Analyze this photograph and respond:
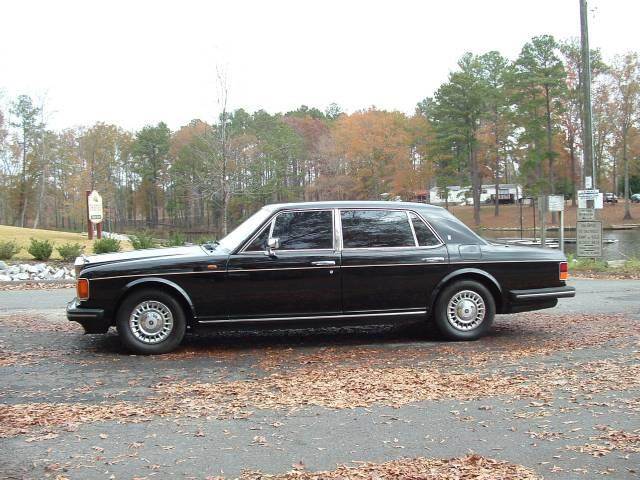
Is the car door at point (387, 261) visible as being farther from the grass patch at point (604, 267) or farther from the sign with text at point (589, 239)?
the sign with text at point (589, 239)

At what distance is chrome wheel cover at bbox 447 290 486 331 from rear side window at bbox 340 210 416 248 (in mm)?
827

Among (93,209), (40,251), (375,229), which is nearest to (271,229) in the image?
(375,229)

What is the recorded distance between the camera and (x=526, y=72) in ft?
181

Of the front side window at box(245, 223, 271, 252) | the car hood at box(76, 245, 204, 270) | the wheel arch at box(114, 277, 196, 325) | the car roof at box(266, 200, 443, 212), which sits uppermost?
the car roof at box(266, 200, 443, 212)

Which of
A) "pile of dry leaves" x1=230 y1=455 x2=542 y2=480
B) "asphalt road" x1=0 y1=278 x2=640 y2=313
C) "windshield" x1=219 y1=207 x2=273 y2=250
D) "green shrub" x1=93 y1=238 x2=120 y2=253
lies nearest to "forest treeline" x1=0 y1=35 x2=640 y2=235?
"green shrub" x1=93 y1=238 x2=120 y2=253

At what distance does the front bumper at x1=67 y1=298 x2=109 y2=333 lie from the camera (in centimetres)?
639

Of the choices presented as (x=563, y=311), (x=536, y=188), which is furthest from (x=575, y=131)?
(x=563, y=311)

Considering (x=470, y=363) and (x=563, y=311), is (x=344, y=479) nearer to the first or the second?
(x=470, y=363)

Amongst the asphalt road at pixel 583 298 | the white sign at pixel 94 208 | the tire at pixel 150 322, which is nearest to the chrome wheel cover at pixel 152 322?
the tire at pixel 150 322

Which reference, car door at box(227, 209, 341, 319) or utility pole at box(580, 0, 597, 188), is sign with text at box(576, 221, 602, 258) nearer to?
utility pole at box(580, 0, 597, 188)

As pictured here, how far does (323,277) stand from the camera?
21.9 feet

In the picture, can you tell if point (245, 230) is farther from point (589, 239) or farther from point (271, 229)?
point (589, 239)

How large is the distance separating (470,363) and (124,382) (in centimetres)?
332

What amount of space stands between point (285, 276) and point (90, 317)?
2.09 meters
